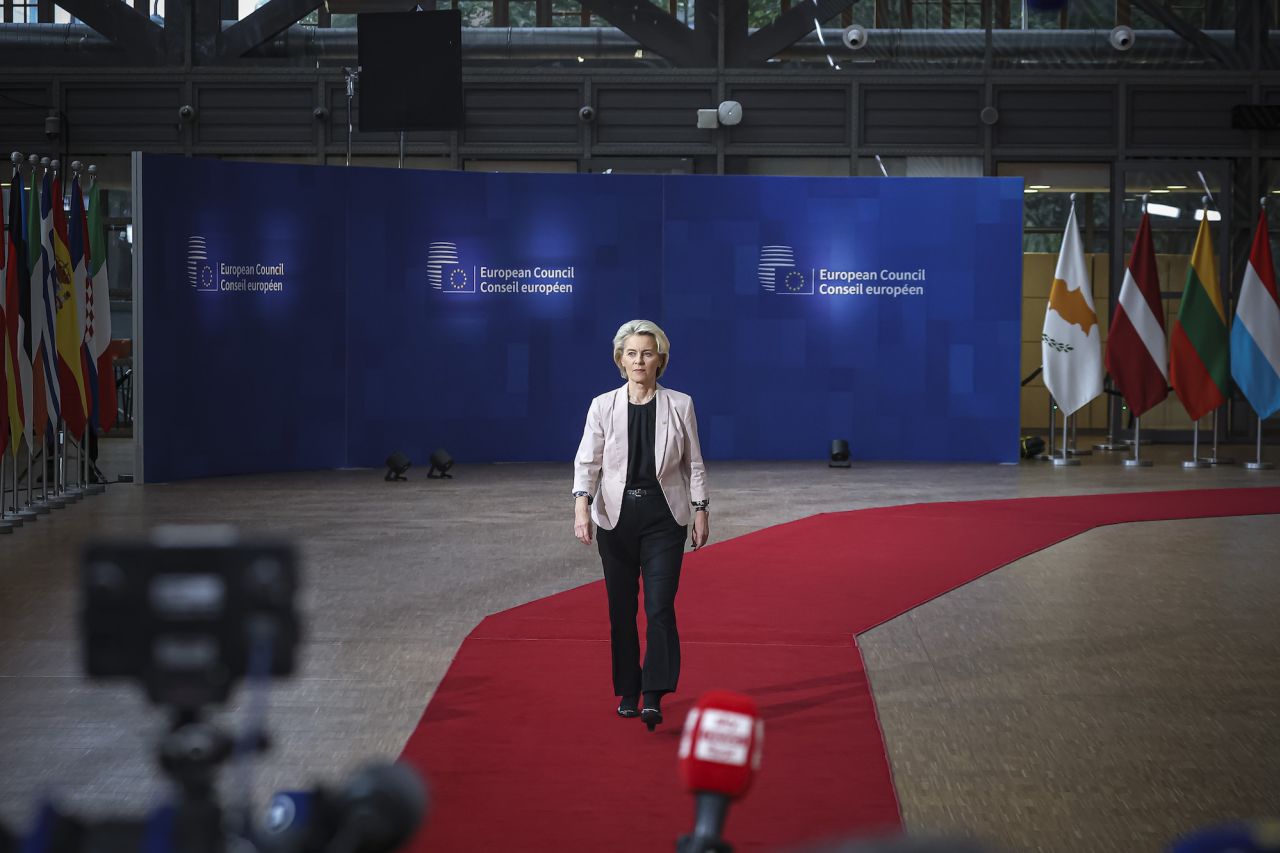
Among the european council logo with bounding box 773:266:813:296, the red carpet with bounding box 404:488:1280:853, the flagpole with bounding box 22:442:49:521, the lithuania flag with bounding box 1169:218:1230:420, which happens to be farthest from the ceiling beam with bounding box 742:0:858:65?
the flagpole with bounding box 22:442:49:521

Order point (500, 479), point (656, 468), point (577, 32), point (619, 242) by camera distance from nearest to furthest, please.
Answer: point (656, 468)
point (500, 479)
point (619, 242)
point (577, 32)

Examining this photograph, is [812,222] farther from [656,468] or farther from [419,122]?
[656,468]

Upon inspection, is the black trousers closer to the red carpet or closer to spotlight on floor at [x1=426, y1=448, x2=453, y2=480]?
the red carpet

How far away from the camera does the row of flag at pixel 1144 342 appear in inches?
608

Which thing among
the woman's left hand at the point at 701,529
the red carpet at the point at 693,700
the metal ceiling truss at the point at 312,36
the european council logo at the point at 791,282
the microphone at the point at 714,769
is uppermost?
the metal ceiling truss at the point at 312,36

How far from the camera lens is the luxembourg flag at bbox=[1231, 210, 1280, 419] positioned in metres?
15.2

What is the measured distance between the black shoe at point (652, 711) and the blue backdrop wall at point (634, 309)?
9.81 m

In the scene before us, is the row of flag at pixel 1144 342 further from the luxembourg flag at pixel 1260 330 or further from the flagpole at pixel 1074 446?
the flagpole at pixel 1074 446

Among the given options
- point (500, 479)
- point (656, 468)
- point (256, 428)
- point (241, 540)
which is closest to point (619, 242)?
point (500, 479)

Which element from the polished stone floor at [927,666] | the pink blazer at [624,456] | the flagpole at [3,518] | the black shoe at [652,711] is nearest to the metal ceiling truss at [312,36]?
the polished stone floor at [927,666]

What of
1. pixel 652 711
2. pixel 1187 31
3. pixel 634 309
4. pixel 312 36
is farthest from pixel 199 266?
pixel 1187 31

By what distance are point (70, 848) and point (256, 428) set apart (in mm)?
13222

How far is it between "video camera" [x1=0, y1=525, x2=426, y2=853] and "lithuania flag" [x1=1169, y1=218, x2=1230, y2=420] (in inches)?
604

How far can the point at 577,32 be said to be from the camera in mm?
17500
